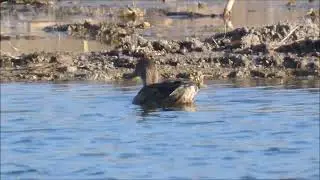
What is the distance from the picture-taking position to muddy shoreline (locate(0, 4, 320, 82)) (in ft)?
57.1

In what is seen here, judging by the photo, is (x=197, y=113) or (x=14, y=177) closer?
(x=14, y=177)

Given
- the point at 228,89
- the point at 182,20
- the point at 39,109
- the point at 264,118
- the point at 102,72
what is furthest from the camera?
the point at 182,20

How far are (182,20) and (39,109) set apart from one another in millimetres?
15001

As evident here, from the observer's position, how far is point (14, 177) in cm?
961

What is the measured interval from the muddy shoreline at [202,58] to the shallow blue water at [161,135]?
1601 millimetres

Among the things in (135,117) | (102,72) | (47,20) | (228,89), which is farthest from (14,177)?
(47,20)

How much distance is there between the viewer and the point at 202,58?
18453mm

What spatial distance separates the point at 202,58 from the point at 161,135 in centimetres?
706

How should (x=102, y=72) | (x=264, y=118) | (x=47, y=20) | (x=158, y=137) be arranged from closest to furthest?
(x=158, y=137) → (x=264, y=118) → (x=102, y=72) → (x=47, y=20)

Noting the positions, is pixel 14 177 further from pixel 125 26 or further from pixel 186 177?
pixel 125 26

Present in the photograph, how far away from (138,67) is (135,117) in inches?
124

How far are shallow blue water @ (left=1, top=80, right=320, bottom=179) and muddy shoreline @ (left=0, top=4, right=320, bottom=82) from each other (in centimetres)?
160

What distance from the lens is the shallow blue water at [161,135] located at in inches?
386

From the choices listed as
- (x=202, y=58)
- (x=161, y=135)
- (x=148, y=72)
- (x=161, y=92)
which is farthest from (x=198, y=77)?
(x=161, y=135)
